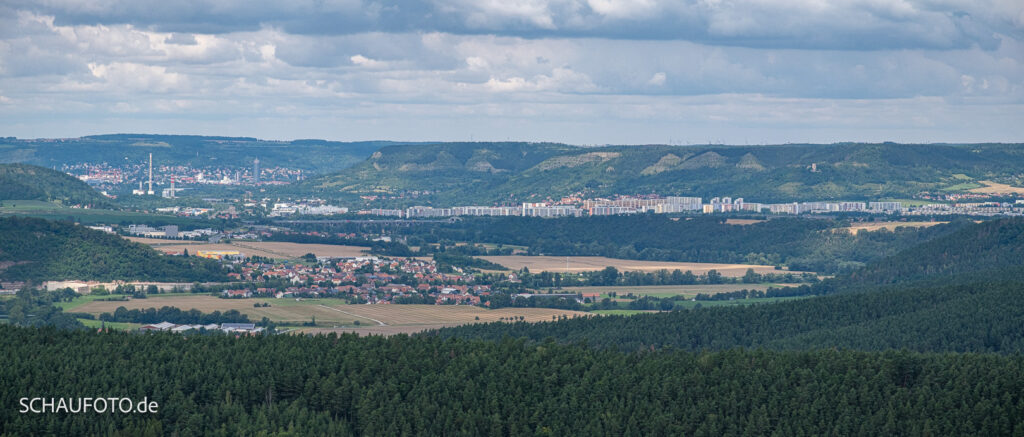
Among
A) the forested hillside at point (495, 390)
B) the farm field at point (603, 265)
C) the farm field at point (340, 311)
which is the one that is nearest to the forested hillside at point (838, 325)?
the farm field at point (340, 311)

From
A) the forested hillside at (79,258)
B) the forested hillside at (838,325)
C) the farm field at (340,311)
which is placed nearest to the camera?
the forested hillside at (838,325)

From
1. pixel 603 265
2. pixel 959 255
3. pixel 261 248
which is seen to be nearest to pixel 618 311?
pixel 959 255

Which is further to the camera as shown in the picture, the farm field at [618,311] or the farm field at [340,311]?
the farm field at [618,311]

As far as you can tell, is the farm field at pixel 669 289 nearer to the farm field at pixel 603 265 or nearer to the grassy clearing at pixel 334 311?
the farm field at pixel 603 265

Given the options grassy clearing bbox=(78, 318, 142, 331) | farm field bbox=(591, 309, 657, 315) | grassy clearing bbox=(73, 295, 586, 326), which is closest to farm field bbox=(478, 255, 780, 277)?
farm field bbox=(591, 309, 657, 315)

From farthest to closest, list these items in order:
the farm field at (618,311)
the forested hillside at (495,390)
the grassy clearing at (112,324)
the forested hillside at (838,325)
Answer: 1. the farm field at (618,311)
2. the grassy clearing at (112,324)
3. the forested hillside at (838,325)
4. the forested hillside at (495,390)

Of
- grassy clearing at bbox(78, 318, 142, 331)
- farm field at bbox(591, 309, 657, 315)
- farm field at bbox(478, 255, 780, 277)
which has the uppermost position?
grassy clearing at bbox(78, 318, 142, 331)

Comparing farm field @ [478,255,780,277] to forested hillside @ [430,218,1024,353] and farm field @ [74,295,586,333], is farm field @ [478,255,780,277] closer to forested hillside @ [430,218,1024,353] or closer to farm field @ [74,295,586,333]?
farm field @ [74,295,586,333]

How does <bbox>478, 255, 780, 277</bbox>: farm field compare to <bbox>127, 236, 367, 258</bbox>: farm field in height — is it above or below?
below

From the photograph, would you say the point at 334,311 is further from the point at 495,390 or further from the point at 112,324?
the point at 495,390
